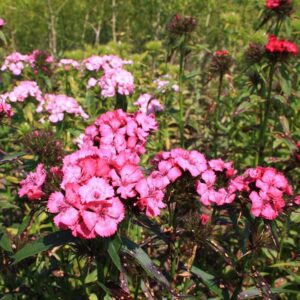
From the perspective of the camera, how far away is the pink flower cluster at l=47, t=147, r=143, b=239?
4.99ft

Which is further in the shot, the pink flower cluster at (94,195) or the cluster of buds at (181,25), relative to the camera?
the cluster of buds at (181,25)

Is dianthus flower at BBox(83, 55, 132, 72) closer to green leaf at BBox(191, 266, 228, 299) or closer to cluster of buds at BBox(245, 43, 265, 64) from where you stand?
cluster of buds at BBox(245, 43, 265, 64)

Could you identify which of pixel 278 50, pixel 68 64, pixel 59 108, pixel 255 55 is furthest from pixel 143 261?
pixel 68 64

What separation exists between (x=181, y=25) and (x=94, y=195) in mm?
2538

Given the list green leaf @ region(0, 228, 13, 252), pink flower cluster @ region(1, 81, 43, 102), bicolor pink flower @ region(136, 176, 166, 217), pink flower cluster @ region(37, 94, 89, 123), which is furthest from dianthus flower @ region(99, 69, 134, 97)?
bicolor pink flower @ region(136, 176, 166, 217)

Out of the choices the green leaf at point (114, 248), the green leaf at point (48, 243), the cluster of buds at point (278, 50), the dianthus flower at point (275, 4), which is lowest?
the green leaf at point (48, 243)

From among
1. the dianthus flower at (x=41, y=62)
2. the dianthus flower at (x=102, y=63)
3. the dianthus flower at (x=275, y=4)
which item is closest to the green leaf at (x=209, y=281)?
the dianthus flower at (x=275, y=4)

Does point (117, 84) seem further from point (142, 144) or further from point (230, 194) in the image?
point (230, 194)

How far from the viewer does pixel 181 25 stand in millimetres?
A: 3713

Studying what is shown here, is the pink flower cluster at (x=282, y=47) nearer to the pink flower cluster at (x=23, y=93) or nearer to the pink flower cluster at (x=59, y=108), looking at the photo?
the pink flower cluster at (x=59, y=108)

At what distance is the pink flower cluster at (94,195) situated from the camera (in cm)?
152

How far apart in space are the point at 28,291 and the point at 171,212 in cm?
102

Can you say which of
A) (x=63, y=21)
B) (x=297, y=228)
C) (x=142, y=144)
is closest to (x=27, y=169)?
(x=142, y=144)

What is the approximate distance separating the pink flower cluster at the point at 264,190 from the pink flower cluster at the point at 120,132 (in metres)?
0.52
